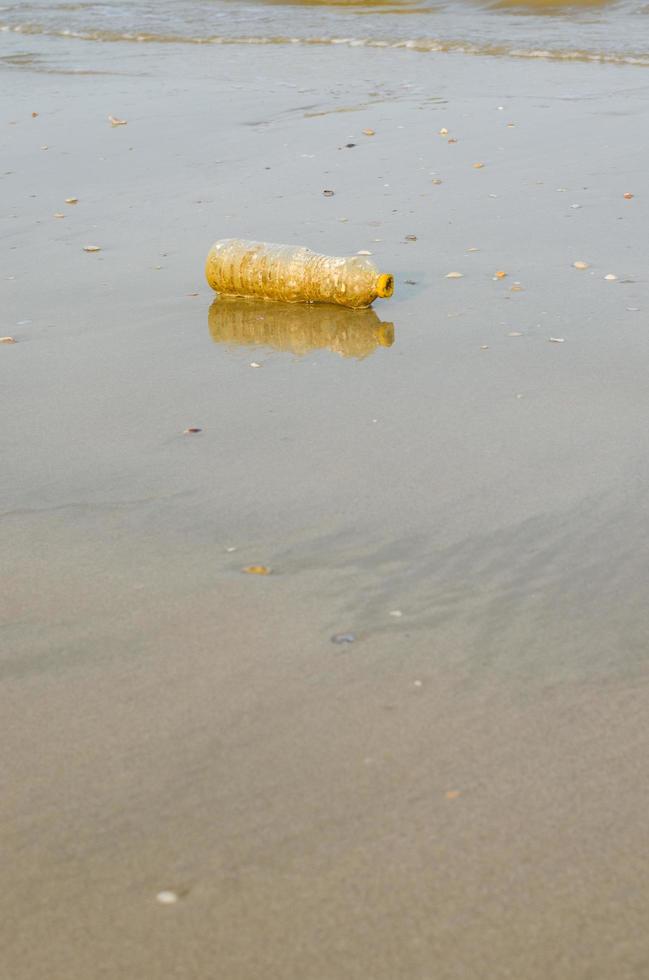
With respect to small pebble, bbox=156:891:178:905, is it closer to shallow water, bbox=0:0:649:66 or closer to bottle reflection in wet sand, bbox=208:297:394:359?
bottle reflection in wet sand, bbox=208:297:394:359

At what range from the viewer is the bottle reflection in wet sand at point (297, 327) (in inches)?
181

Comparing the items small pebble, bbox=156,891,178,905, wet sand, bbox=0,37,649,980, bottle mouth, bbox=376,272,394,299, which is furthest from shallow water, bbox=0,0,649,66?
small pebble, bbox=156,891,178,905

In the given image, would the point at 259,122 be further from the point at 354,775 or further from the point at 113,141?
the point at 354,775

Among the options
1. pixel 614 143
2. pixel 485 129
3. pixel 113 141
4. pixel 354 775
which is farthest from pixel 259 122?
pixel 354 775

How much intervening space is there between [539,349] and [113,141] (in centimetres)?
503

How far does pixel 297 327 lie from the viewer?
15.8ft

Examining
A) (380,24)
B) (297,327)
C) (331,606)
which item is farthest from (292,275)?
(380,24)

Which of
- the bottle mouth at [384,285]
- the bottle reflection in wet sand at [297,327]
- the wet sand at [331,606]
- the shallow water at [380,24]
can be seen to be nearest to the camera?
the wet sand at [331,606]

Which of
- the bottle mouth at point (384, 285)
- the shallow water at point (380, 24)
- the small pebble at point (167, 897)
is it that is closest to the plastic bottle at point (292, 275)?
the bottle mouth at point (384, 285)

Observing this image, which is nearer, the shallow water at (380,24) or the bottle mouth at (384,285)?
the bottle mouth at (384,285)

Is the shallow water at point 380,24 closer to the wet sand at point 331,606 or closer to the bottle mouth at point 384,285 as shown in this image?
the wet sand at point 331,606

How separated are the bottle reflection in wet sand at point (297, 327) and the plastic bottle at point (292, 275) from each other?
2.0 inches

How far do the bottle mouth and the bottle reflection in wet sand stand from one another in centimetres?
11

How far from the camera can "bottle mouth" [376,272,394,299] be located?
478cm
